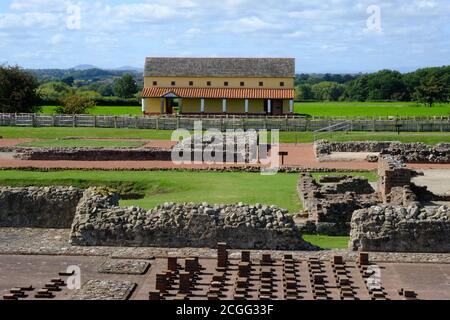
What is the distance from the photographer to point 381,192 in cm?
2645

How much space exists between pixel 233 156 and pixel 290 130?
1997 centimetres

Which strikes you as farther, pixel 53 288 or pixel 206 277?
pixel 206 277

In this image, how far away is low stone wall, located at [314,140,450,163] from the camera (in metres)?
39.7

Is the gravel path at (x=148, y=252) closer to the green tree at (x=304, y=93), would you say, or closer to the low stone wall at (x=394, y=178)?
the low stone wall at (x=394, y=178)

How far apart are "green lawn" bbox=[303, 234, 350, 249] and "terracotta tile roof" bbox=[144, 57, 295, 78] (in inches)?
2283

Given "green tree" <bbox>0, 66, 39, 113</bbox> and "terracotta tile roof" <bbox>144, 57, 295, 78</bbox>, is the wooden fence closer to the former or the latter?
"green tree" <bbox>0, 66, 39, 113</bbox>

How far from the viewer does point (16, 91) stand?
Answer: 239 ft

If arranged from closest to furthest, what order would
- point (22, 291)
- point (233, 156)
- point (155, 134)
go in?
1. point (22, 291)
2. point (233, 156)
3. point (155, 134)

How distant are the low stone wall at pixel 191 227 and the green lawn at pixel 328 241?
5.75ft

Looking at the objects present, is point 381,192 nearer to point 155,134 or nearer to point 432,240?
point 432,240

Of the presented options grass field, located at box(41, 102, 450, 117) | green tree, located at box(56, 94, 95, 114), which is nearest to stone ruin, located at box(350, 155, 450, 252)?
green tree, located at box(56, 94, 95, 114)

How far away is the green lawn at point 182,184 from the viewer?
26.5 meters

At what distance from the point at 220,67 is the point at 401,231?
6356 centimetres
